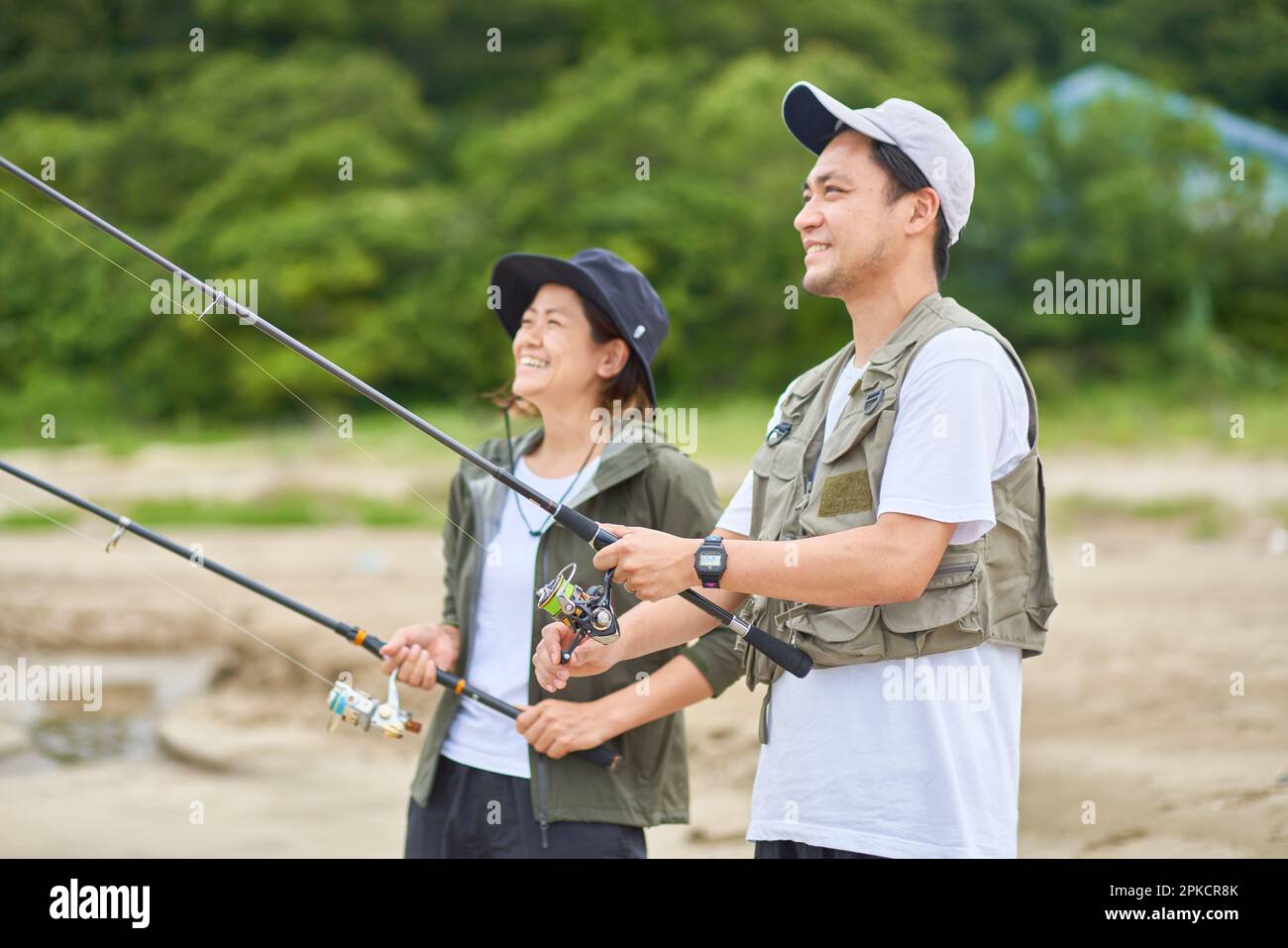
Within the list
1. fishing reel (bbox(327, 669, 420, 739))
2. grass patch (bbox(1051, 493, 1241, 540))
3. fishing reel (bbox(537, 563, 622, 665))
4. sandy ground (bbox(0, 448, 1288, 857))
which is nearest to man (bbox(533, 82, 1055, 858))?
fishing reel (bbox(537, 563, 622, 665))

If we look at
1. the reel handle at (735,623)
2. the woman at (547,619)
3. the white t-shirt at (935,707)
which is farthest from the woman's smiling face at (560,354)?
the white t-shirt at (935,707)

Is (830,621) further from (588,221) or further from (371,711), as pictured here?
(588,221)

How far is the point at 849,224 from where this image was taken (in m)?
2.12

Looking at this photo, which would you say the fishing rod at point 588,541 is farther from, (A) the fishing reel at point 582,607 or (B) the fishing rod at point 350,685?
(B) the fishing rod at point 350,685

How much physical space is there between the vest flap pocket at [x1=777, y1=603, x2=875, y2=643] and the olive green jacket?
0.57 m

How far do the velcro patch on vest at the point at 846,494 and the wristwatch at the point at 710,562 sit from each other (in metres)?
0.18

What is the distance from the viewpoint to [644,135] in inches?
829

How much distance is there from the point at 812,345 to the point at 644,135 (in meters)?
4.41

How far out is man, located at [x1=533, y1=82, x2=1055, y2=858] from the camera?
195 cm

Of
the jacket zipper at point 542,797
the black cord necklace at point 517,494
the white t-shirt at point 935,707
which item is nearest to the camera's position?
the white t-shirt at point 935,707

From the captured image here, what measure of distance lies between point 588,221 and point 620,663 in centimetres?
1732

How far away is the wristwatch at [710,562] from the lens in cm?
200

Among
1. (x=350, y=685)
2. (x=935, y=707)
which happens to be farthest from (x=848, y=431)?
(x=350, y=685)
